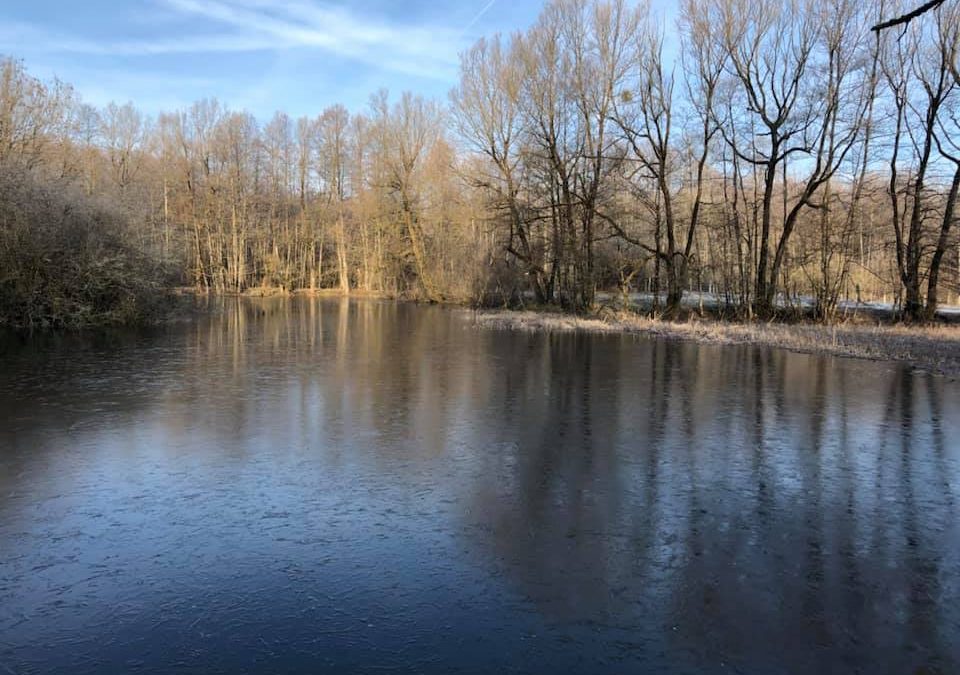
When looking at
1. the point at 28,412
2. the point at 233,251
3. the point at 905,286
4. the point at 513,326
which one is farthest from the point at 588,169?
the point at 233,251

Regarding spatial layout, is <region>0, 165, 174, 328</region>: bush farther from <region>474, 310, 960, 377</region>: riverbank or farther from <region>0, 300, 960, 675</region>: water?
<region>474, 310, 960, 377</region>: riverbank

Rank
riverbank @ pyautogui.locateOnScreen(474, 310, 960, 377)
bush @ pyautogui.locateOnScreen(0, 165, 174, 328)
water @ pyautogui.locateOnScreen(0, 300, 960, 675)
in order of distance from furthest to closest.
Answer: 1. bush @ pyautogui.locateOnScreen(0, 165, 174, 328)
2. riverbank @ pyautogui.locateOnScreen(474, 310, 960, 377)
3. water @ pyautogui.locateOnScreen(0, 300, 960, 675)

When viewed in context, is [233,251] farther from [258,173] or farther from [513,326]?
[513,326]

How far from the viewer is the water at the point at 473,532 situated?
11.1ft

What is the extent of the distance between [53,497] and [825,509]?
6146 millimetres

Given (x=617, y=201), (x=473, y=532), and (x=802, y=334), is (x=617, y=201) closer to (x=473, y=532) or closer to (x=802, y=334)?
(x=802, y=334)

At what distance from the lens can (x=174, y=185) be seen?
53094 millimetres

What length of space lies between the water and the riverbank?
22.0 ft

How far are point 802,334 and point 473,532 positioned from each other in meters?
18.3

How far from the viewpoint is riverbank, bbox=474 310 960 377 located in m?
16.1

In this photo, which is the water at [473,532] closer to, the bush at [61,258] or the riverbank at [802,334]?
the riverbank at [802,334]

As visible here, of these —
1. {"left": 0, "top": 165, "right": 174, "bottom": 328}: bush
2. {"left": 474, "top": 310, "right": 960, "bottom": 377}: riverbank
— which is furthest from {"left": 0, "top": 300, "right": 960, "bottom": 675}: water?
{"left": 0, "top": 165, "right": 174, "bottom": 328}: bush

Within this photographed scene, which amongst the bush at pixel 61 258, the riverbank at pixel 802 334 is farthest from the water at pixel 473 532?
the bush at pixel 61 258

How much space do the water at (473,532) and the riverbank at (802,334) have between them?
671 cm
